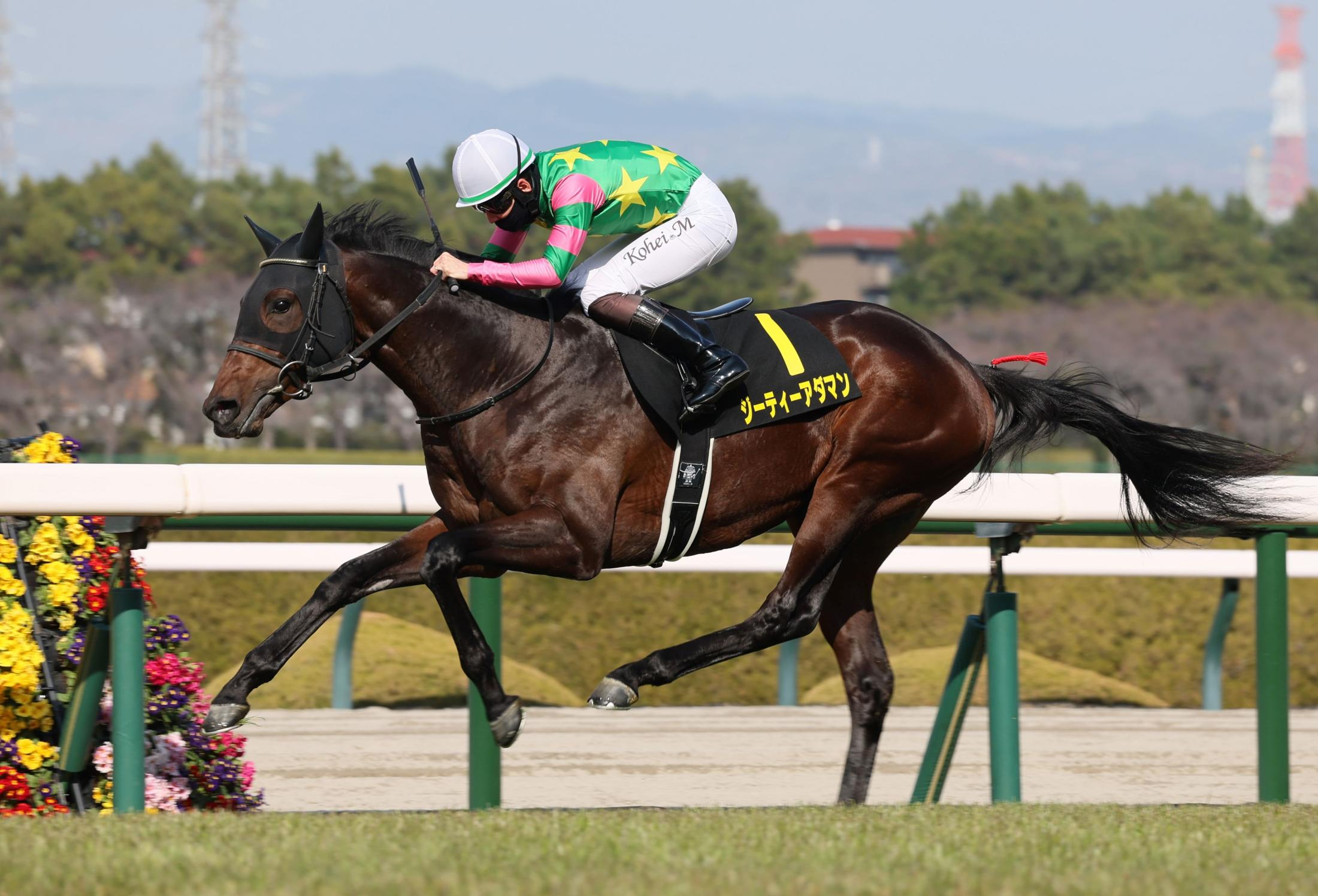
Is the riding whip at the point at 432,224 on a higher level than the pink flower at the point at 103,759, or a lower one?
higher

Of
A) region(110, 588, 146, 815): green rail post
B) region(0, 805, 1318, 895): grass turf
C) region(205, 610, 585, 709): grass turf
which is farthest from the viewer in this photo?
region(205, 610, 585, 709): grass turf

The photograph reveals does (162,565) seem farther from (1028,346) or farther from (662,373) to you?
(1028,346)

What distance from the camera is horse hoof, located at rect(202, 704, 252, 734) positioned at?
3.74 m

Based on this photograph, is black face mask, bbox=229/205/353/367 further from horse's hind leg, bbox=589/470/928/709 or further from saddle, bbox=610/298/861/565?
horse's hind leg, bbox=589/470/928/709

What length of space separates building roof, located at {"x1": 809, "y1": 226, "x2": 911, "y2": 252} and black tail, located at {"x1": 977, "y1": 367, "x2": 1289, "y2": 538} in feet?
345

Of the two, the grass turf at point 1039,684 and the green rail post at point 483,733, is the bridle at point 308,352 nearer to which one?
the green rail post at point 483,733

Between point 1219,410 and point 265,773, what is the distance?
157 feet

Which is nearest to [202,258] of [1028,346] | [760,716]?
[1028,346]

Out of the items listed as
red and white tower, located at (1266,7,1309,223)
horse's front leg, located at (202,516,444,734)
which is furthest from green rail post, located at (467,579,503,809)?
red and white tower, located at (1266,7,1309,223)

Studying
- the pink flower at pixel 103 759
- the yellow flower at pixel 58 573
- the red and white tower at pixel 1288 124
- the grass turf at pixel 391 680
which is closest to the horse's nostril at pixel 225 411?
the yellow flower at pixel 58 573

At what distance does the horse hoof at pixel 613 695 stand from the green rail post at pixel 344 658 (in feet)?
8.01

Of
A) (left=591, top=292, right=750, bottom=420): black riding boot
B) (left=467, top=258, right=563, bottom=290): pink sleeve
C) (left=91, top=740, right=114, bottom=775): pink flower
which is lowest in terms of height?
(left=91, top=740, right=114, bottom=775): pink flower

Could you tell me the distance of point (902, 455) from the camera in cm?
435

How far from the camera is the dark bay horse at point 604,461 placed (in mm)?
3846
